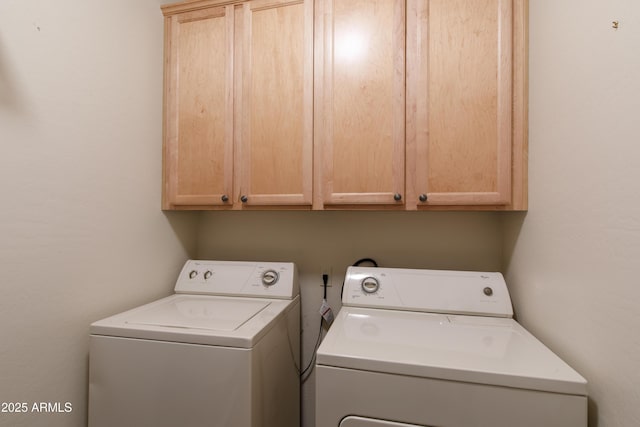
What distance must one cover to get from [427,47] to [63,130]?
1382 mm

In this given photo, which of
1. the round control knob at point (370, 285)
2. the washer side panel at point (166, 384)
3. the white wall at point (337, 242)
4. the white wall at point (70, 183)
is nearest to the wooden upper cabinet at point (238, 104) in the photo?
the white wall at point (70, 183)

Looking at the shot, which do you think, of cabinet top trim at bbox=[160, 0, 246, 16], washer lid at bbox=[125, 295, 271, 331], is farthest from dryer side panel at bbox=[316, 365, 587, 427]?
cabinet top trim at bbox=[160, 0, 246, 16]

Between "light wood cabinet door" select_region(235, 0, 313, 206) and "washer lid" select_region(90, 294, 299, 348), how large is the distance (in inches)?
18.6

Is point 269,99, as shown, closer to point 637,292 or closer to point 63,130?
point 63,130

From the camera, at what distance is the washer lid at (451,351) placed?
2.36ft

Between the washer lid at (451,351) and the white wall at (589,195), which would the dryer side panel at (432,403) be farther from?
the white wall at (589,195)

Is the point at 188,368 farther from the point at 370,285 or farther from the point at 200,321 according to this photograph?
the point at 370,285

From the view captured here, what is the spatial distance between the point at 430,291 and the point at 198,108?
1.37 m

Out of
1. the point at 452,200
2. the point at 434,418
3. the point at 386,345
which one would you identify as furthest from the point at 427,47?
the point at 434,418

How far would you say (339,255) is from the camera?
61.2 inches

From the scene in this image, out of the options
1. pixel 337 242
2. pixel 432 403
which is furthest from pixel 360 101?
pixel 432 403

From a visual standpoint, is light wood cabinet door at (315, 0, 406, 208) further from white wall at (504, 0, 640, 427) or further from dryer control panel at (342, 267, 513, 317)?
white wall at (504, 0, 640, 427)

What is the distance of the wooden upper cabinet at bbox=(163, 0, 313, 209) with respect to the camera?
1.28 metres

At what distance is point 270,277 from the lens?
1.44 meters
